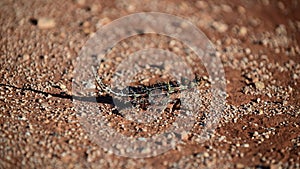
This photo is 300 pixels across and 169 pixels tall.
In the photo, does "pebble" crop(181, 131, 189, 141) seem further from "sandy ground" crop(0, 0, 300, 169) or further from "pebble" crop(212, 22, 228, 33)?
"pebble" crop(212, 22, 228, 33)

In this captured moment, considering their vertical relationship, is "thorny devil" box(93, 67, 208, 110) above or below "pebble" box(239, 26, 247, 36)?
below

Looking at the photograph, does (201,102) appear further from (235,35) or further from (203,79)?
(235,35)

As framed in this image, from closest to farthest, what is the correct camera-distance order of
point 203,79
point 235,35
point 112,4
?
point 203,79 < point 235,35 < point 112,4

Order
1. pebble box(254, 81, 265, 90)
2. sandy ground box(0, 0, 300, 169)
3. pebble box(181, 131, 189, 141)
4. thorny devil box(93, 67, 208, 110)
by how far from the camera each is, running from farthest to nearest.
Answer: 1. pebble box(254, 81, 265, 90)
2. thorny devil box(93, 67, 208, 110)
3. pebble box(181, 131, 189, 141)
4. sandy ground box(0, 0, 300, 169)

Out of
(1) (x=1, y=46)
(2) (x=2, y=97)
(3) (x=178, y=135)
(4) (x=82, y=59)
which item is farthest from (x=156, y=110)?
(1) (x=1, y=46)

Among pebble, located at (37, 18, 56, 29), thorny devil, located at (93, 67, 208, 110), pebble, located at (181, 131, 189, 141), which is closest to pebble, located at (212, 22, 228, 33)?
thorny devil, located at (93, 67, 208, 110)

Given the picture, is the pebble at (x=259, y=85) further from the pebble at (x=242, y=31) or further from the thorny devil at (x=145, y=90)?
the pebble at (x=242, y=31)

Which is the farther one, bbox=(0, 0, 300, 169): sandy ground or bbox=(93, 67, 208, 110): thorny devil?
bbox=(93, 67, 208, 110): thorny devil
